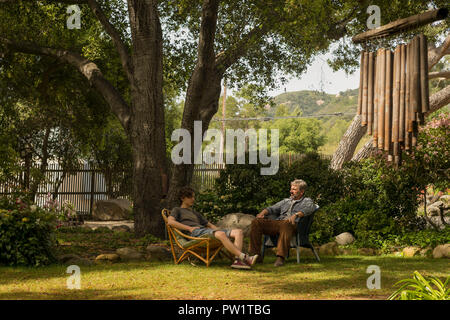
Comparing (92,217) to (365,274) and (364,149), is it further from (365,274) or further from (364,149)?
(365,274)

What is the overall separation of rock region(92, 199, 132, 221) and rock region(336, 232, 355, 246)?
8884mm

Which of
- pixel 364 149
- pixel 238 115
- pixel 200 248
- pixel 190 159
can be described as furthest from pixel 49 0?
pixel 238 115

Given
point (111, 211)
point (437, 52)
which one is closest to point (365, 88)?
point (437, 52)

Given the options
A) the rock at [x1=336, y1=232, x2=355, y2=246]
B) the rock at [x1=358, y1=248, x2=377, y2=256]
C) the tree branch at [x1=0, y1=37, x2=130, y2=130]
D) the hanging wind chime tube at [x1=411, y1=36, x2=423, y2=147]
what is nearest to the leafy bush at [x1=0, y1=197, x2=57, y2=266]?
the tree branch at [x1=0, y1=37, x2=130, y2=130]

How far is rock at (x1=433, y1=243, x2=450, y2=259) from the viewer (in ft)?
27.8

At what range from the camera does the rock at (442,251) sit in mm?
8469

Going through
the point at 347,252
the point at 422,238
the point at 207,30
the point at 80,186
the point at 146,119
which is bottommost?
the point at 347,252

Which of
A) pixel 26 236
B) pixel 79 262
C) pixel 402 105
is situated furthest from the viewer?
pixel 79 262

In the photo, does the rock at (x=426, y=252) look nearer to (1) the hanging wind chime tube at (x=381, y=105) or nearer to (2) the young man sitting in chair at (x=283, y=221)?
(2) the young man sitting in chair at (x=283, y=221)

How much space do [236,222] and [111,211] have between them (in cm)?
728

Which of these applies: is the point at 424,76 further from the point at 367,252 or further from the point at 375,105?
the point at 367,252

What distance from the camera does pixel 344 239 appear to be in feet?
33.2

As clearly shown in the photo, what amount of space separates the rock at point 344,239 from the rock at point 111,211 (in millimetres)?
8884

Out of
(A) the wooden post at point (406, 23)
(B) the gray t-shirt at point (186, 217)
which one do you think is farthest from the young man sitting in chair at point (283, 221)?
(A) the wooden post at point (406, 23)
